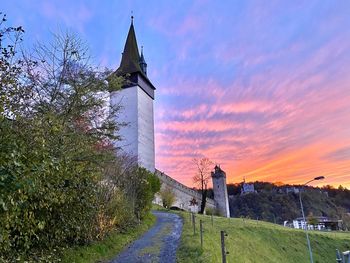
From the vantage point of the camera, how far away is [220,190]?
52.6m

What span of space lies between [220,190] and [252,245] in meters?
33.3

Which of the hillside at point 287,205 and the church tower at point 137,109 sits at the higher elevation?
the church tower at point 137,109

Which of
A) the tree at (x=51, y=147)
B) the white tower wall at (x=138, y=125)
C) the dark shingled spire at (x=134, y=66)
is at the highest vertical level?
the dark shingled spire at (x=134, y=66)

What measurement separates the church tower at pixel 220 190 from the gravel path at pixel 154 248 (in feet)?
118

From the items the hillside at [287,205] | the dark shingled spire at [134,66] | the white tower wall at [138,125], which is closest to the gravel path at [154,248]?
the white tower wall at [138,125]

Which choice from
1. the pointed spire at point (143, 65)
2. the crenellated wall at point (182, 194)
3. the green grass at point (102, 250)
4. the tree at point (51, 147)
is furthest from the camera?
the pointed spire at point (143, 65)

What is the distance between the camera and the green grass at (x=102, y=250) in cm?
940

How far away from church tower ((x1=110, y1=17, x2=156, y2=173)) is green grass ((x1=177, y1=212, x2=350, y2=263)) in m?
15.6

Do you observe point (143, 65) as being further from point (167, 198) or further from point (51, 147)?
point (51, 147)

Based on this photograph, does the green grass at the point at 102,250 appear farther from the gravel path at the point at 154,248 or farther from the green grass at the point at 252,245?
the green grass at the point at 252,245

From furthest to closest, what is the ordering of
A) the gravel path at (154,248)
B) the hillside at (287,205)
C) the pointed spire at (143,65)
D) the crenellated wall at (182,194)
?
the hillside at (287,205)
the pointed spire at (143,65)
the crenellated wall at (182,194)
the gravel path at (154,248)

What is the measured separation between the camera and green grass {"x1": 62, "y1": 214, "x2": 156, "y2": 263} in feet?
30.8

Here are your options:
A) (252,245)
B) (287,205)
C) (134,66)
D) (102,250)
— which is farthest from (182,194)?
(287,205)

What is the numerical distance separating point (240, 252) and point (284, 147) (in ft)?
31.7
